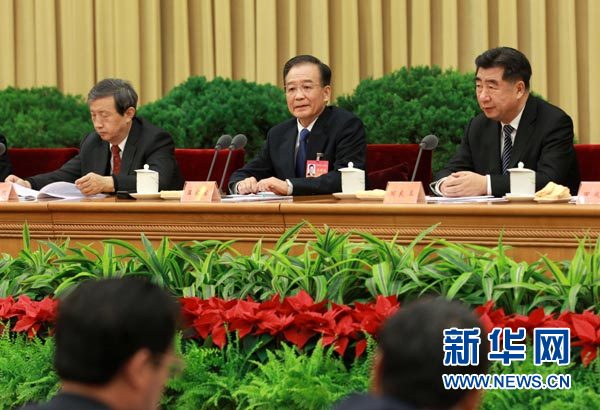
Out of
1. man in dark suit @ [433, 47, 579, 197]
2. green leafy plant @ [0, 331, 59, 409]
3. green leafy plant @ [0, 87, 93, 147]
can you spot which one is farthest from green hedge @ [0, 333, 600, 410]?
green leafy plant @ [0, 87, 93, 147]

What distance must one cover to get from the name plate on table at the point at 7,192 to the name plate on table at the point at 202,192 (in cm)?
78

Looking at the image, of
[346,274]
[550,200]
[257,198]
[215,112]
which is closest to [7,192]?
[257,198]

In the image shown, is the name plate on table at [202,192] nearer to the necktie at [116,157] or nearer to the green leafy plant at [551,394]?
the necktie at [116,157]

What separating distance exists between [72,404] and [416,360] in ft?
1.34

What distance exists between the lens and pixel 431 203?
159 inches

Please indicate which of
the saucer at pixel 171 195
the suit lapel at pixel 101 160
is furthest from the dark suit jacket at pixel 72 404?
the suit lapel at pixel 101 160

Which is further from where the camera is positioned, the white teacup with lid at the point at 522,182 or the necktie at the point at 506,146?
the necktie at the point at 506,146

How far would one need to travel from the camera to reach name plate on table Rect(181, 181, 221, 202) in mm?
4383

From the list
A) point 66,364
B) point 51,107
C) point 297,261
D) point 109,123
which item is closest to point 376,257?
point 297,261

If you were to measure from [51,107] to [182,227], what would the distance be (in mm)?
3325

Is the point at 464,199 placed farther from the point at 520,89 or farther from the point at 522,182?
the point at 520,89

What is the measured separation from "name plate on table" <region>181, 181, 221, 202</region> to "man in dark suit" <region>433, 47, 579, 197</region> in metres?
1.04

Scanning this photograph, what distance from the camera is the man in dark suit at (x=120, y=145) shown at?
18.0 ft

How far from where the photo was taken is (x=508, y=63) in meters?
4.89
